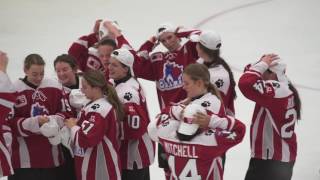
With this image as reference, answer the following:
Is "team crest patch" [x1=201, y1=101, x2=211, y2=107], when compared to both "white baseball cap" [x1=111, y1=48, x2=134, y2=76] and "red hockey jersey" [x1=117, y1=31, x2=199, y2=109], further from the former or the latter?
"red hockey jersey" [x1=117, y1=31, x2=199, y2=109]

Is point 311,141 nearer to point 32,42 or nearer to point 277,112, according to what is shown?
point 277,112

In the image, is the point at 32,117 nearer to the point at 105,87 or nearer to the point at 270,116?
the point at 105,87

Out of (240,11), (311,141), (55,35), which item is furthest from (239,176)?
(240,11)

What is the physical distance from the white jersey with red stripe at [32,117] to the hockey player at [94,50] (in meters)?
0.61

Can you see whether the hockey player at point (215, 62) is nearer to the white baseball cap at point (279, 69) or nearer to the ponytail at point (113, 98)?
the white baseball cap at point (279, 69)

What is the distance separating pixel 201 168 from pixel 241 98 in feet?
11.6

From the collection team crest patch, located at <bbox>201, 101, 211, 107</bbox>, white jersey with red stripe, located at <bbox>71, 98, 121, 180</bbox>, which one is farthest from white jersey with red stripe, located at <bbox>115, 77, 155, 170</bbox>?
team crest patch, located at <bbox>201, 101, 211, 107</bbox>

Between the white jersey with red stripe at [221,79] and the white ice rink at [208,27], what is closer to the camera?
the white jersey with red stripe at [221,79]

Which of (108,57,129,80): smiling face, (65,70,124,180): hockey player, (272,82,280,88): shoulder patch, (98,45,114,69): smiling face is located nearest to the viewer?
(65,70,124,180): hockey player

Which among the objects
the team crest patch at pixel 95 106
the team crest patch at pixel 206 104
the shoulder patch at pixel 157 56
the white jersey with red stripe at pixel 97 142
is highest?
the shoulder patch at pixel 157 56

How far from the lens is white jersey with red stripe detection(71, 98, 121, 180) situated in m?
3.17

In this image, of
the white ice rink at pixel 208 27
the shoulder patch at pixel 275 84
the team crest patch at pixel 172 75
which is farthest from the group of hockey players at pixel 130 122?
the white ice rink at pixel 208 27

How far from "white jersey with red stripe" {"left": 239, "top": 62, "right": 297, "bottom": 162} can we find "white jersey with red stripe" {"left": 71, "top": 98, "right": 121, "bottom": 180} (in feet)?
2.50

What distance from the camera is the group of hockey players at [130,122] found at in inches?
113
